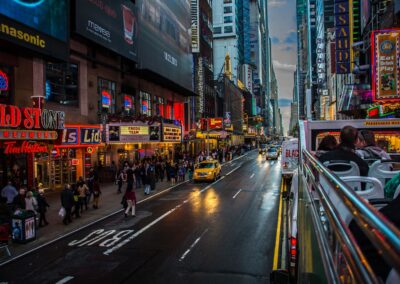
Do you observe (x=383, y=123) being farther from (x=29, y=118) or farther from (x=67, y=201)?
(x=29, y=118)

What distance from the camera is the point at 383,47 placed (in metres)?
23.4

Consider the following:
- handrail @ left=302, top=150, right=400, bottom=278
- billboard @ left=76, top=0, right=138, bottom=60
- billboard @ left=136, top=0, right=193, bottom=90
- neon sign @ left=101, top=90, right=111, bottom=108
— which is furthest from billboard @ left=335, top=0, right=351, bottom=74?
handrail @ left=302, top=150, right=400, bottom=278

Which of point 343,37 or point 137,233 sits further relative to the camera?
point 343,37

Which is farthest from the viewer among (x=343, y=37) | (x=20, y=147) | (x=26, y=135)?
(x=343, y=37)

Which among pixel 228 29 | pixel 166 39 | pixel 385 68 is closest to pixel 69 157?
pixel 385 68

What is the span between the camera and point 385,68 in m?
23.5

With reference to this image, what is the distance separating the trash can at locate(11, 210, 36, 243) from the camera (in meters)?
A: 12.9

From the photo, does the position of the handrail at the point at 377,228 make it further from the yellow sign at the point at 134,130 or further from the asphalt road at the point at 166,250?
the yellow sign at the point at 134,130

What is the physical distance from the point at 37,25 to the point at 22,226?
47.1 feet

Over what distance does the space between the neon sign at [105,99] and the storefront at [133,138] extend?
10.8 feet

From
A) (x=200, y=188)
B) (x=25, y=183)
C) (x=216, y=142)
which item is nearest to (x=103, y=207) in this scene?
(x=25, y=183)

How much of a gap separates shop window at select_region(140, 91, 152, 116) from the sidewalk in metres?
15.8

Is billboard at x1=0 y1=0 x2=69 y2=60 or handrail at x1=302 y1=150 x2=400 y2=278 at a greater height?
billboard at x1=0 y1=0 x2=69 y2=60

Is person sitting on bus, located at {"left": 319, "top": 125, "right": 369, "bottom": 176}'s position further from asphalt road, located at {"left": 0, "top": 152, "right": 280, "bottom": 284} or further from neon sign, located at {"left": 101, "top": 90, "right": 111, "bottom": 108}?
neon sign, located at {"left": 101, "top": 90, "right": 111, "bottom": 108}
